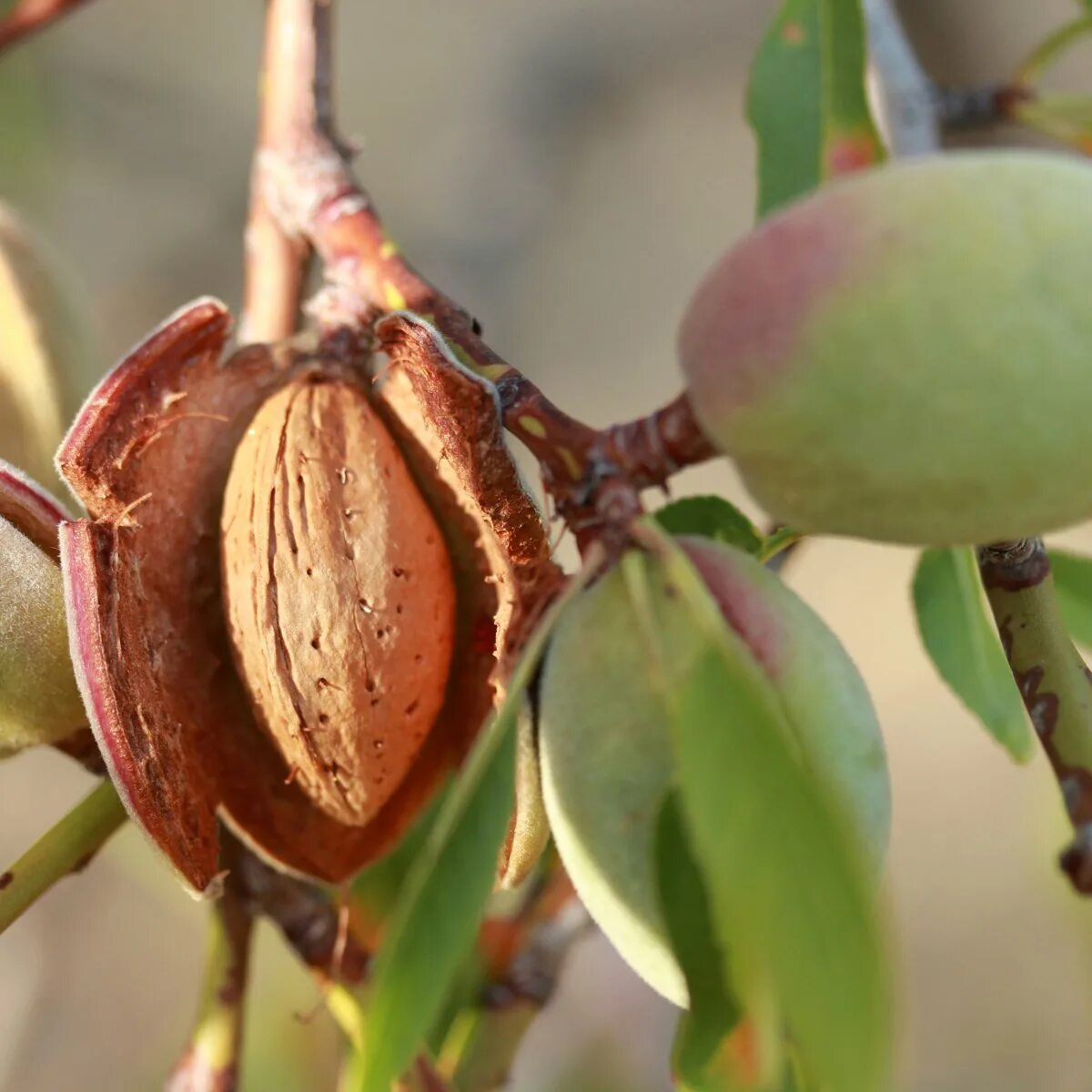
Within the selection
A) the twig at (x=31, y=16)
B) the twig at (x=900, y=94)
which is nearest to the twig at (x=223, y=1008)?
the twig at (x=31, y=16)

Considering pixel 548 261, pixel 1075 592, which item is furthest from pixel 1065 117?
pixel 548 261

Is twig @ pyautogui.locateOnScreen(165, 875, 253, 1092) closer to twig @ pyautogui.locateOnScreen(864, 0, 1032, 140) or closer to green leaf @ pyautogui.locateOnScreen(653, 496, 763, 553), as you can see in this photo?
green leaf @ pyautogui.locateOnScreen(653, 496, 763, 553)

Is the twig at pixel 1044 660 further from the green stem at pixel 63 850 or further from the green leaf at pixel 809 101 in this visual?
the green stem at pixel 63 850

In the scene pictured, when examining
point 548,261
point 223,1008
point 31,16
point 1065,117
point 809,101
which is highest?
point 31,16

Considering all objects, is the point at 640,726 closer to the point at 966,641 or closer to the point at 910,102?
the point at 966,641

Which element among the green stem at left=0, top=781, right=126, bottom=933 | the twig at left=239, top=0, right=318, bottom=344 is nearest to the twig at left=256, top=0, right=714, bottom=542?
the twig at left=239, top=0, right=318, bottom=344

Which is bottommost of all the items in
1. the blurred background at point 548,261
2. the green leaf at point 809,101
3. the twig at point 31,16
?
the blurred background at point 548,261
